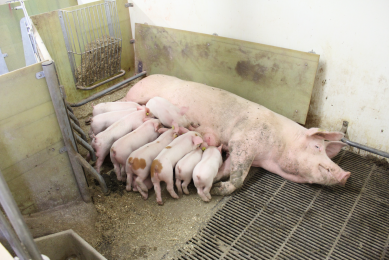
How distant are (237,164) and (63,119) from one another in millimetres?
1673

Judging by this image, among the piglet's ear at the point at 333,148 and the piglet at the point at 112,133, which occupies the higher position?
the piglet at the point at 112,133

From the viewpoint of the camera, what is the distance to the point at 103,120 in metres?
3.39

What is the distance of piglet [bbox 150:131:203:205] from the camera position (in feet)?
9.07

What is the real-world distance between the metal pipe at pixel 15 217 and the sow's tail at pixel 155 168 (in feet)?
5.18

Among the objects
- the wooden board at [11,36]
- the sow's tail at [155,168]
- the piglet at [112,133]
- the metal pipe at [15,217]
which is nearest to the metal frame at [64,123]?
the piglet at [112,133]

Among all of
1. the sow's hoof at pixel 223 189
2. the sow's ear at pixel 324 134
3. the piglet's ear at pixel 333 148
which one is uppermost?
the sow's ear at pixel 324 134

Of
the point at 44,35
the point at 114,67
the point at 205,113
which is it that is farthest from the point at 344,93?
the point at 44,35

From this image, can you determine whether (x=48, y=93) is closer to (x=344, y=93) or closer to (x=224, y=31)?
(x=224, y=31)

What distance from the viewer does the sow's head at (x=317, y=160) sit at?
9.45 ft

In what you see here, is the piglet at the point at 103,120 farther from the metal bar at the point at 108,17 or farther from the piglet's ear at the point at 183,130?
the metal bar at the point at 108,17

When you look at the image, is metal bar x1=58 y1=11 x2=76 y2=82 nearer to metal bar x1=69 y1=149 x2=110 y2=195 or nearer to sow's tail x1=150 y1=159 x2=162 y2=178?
metal bar x1=69 y1=149 x2=110 y2=195

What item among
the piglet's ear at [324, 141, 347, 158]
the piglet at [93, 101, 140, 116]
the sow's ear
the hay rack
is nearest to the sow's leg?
the sow's ear

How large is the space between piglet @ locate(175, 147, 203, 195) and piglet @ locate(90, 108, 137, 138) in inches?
40.6

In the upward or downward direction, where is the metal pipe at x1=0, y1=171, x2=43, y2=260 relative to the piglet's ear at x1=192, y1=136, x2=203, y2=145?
upward
